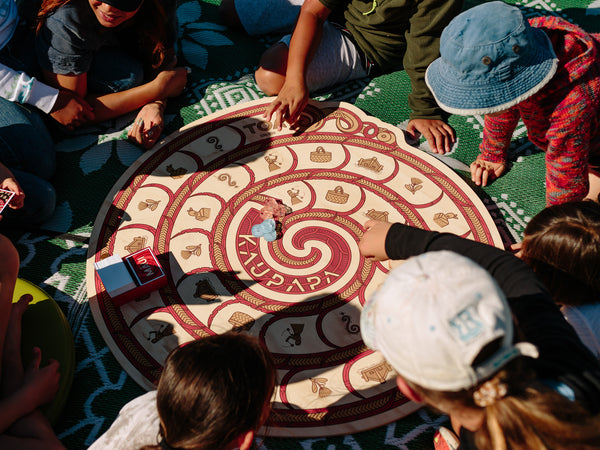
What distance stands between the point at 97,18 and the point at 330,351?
141 centimetres

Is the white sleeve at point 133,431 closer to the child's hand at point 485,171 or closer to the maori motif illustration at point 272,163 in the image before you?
the maori motif illustration at point 272,163

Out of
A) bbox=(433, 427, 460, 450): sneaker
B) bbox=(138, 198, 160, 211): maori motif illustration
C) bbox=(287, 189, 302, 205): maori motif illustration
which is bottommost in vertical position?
bbox=(433, 427, 460, 450): sneaker

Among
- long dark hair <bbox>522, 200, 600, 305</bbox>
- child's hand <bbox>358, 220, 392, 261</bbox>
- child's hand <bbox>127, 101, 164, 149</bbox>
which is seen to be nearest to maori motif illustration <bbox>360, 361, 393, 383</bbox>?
child's hand <bbox>358, 220, 392, 261</bbox>

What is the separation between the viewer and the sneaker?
1.19 m

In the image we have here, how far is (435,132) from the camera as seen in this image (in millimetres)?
1840

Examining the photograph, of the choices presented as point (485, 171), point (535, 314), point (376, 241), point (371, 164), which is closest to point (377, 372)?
point (376, 241)

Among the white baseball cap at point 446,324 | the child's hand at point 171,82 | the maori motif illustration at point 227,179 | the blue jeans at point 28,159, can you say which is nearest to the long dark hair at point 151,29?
the child's hand at point 171,82

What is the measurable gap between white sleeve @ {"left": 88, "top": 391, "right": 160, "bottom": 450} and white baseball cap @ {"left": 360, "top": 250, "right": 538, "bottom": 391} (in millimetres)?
616

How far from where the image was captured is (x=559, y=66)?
1348mm

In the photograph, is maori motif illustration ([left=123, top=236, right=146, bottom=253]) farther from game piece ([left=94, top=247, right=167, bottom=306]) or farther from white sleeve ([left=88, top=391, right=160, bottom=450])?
white sleeve ([left=88, top=391, right=160, bottom=450])

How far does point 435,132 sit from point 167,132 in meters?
1.08

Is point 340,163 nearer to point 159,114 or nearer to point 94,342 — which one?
point 159,114

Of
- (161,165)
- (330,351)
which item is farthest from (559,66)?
(161,165)

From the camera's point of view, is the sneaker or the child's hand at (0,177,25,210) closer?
the sneaker
